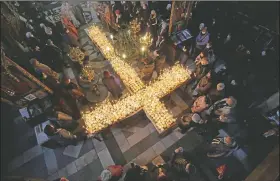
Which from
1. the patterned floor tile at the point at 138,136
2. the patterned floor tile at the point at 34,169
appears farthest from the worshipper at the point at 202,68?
the patterned floor tile at the point at 34,169

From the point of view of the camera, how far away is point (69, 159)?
6.64m

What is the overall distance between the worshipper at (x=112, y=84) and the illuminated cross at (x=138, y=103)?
1.17ft

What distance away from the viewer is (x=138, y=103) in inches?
241

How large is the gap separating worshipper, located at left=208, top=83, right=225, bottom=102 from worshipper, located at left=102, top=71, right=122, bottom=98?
10.4ft

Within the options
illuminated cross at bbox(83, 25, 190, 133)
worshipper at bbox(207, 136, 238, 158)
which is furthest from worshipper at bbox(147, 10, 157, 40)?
worshipper at bbox(207, 136, 238, 158)

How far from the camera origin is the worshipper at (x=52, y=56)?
766 centimetres

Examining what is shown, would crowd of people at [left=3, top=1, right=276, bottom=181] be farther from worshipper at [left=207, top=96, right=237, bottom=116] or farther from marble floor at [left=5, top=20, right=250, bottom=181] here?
marble floor at [left=5, top=20, right=250, bottom=181]

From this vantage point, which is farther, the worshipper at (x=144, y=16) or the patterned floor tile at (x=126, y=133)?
the worshipper at (x=144, y=16)

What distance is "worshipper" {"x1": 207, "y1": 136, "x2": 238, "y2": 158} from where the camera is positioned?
17.4ft

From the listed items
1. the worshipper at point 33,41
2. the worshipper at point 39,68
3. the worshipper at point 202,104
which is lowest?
the worshipper at point 202,104

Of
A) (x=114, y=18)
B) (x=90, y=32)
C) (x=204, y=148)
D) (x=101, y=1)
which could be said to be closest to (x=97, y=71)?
(x=90, y=32)

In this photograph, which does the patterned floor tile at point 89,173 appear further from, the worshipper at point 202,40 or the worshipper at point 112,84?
the worshipper at point 202,40

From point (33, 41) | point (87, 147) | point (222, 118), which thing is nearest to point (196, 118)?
point (222, 118)

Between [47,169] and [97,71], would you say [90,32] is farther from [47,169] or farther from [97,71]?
[47,169]
